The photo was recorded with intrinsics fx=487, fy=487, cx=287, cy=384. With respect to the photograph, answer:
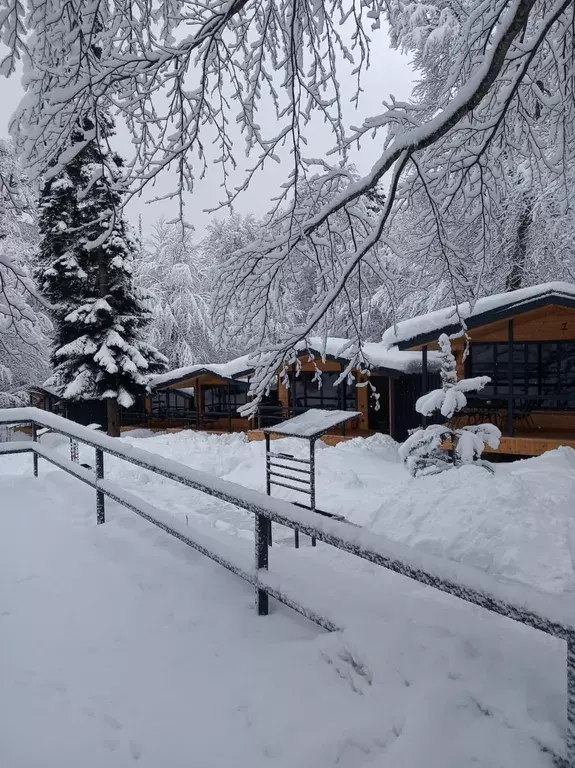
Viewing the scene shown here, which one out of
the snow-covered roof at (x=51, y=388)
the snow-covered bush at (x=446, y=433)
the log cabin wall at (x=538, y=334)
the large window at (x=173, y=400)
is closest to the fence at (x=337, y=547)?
the snow-covered bush at (x=446, y=433)

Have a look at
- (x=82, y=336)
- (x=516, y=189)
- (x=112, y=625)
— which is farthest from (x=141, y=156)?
(x=82, y=336)

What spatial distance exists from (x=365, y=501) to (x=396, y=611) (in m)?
8.51

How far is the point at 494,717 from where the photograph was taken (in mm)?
1933

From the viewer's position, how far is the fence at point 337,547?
5.28 ft

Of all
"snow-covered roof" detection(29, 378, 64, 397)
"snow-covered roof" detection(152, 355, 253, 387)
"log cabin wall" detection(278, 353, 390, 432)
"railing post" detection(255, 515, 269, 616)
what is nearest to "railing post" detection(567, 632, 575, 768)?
"railing post" detection(255, 515, 269, 616)

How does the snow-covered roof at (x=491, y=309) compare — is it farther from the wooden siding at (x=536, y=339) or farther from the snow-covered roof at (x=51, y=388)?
the snow-covered roof at (x=51, y=388)

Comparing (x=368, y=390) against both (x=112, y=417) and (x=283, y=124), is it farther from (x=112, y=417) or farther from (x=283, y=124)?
(x=283, y=124)

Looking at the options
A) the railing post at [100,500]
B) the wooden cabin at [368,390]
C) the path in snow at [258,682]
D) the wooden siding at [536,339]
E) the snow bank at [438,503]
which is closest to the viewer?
the path in snow at [258,682]

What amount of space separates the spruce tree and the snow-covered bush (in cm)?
1520

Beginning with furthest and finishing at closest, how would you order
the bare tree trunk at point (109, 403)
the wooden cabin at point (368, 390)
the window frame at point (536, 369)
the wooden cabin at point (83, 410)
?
the wooden cabin at point (83, 410)
the bare tree trunk at point (109, 403)
the wooden cabin at point (368, 390)
the window frame at point (536, 369)

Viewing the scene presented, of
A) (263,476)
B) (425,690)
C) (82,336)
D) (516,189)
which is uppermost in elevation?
Result: (516,189)

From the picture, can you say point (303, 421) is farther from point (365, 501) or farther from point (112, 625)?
point (112, 625)

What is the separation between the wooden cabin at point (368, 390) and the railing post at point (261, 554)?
14.1m

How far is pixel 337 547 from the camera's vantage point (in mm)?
2443
